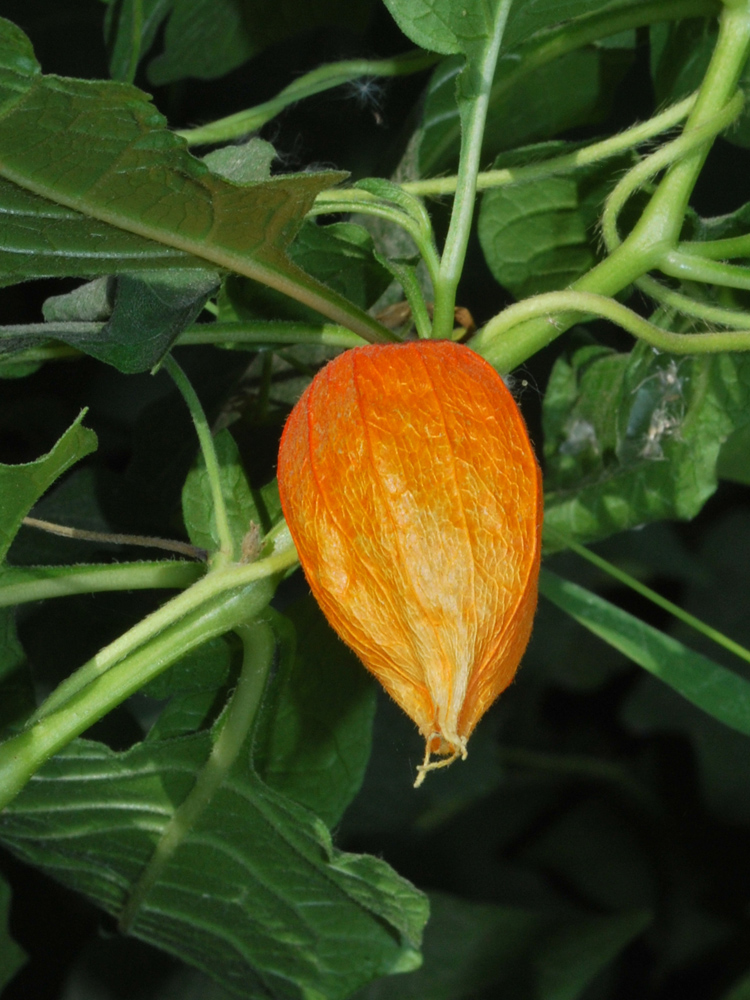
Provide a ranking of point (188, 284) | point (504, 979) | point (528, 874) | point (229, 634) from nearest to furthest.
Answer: point (188, 284)
point (229, 634)
point (504, 979)
point (528, 874)

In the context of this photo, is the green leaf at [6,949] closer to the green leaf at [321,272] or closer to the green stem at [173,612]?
the green stem at [173,612]

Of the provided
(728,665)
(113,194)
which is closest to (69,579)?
(113,194)

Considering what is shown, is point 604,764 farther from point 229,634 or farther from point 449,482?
point 449,482

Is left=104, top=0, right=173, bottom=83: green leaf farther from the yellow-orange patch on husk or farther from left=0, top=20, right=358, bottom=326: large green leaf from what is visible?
the yellow-orange patch on husk

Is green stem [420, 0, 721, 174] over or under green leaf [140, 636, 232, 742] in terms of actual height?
over

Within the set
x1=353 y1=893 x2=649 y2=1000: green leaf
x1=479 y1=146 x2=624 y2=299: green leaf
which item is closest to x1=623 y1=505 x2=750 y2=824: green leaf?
x1=353 y1=893 x2=649 y2=1000: green leaf

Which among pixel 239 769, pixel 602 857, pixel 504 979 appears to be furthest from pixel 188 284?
pixel 602 857
